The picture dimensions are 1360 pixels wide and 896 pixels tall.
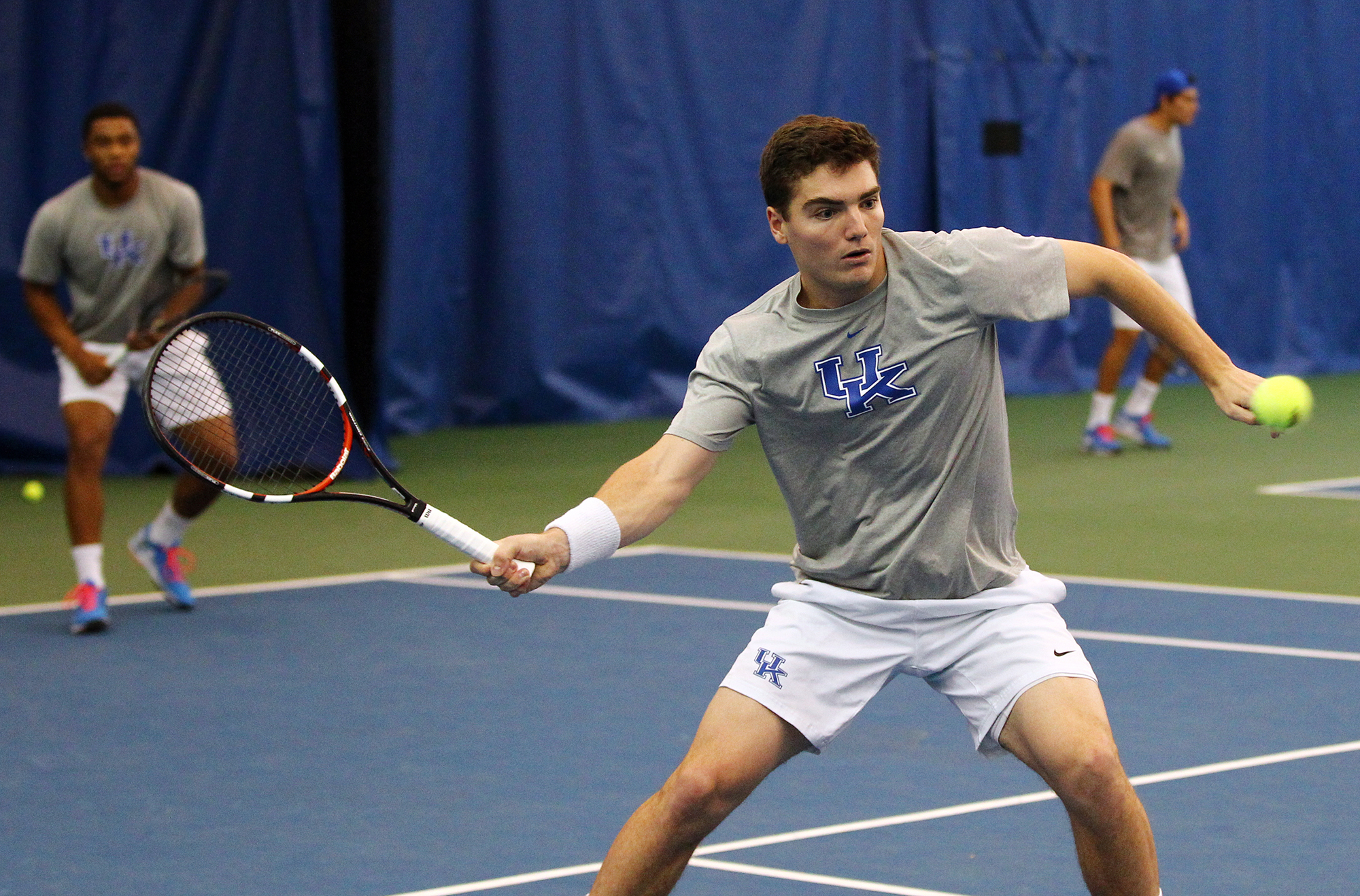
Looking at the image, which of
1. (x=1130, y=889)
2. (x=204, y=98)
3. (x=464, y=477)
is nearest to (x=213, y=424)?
(x=1130, y=889)

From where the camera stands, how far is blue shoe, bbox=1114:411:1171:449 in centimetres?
1066

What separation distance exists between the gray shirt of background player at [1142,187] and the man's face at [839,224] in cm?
732

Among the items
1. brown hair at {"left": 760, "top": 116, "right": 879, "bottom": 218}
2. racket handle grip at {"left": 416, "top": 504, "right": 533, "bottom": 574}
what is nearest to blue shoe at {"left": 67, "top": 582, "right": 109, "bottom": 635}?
racket handle grip at {"left": 416, "top": 504, "right": 533, "bottom": 574}

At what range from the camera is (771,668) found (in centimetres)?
320

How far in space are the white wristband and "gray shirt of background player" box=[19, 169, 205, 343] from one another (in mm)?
3827

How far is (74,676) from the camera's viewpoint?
5648 millimetres

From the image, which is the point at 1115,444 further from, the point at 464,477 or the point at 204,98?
the point at 204,98

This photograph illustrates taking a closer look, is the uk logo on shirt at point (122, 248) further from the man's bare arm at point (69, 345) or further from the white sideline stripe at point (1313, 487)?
the white sideline stripe at point (1313, 487)

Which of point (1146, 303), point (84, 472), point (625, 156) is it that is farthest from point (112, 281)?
point (625, 156)

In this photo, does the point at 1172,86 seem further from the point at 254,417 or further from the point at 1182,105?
the point at 254,417

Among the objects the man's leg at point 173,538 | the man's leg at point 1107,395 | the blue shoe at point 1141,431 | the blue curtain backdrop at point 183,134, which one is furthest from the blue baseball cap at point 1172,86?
the man's leg at point 173,538

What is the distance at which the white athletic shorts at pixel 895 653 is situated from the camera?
3186 mm

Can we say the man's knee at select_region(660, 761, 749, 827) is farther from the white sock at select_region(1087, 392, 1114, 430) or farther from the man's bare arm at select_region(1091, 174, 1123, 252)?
the white sock at select_region(1087, 392, 1114, 430)

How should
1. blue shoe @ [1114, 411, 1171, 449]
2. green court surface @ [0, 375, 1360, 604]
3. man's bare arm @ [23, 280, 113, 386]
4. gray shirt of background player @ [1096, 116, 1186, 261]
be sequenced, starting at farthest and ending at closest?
blue shoe @ [1114, 411, 1171, 449] < gray shirt of background player @ [1096, 116, 1186, 261] < green court surface @ [0, 375, 1360, 604] < man's bare arm @ [23, 280, 113, 386]
